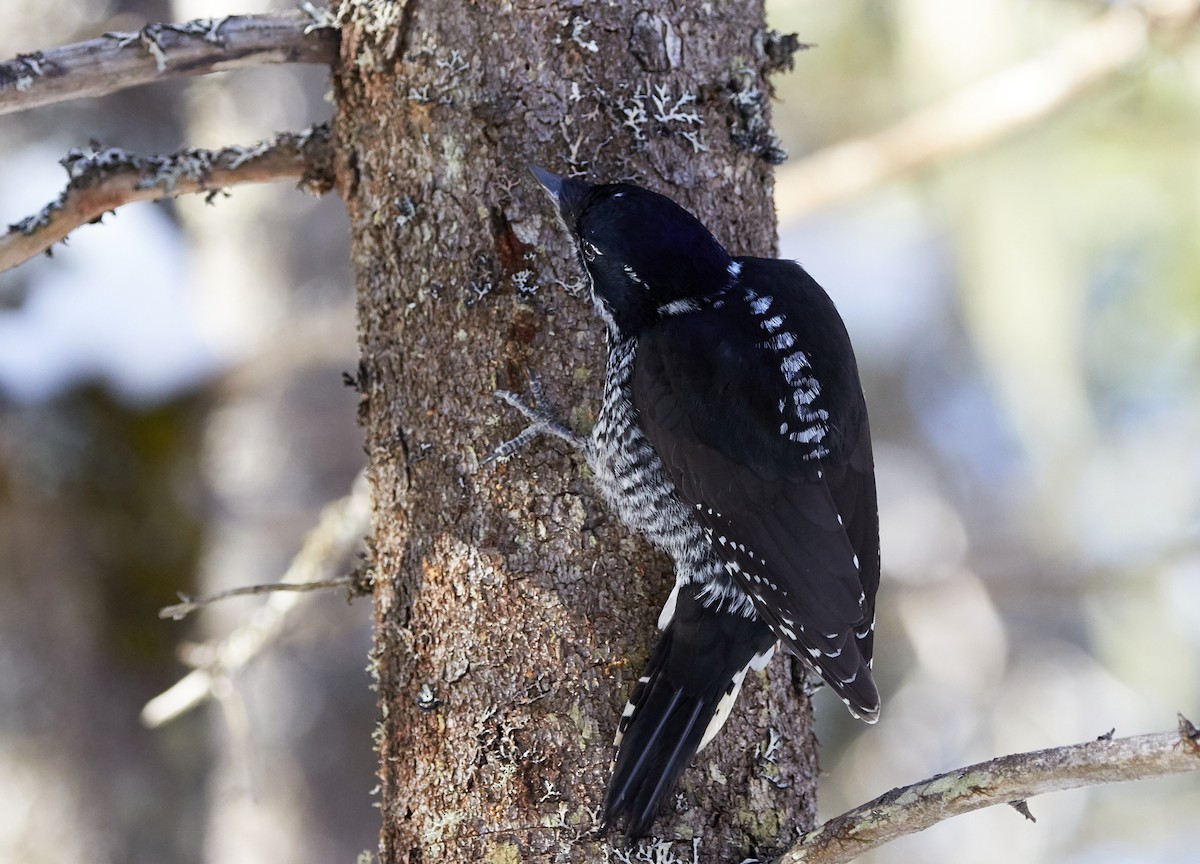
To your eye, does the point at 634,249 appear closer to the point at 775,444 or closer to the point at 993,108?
the point at 775,444

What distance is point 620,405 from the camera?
6.63ft

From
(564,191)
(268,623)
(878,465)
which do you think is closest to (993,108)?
(564,191)

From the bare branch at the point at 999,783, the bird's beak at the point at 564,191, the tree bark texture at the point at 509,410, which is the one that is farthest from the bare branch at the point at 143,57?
the bare branch at the point at 999,783

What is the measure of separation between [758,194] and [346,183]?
747mm

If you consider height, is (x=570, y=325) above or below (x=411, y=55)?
below

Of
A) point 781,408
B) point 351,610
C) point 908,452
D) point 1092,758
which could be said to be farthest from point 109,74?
point 908,452


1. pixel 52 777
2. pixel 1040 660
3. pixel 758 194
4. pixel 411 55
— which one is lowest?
pixel 1040 660

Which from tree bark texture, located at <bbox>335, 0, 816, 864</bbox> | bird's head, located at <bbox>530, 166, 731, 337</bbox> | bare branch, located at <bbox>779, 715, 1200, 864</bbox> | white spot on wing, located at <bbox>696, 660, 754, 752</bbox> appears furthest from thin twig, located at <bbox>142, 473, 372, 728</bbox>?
bare branch, located at <bbox>779, 715, 1200, 864</bbox>

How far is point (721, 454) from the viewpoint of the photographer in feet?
6.65

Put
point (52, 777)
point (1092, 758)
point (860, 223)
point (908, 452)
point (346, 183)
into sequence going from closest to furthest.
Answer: point (1092, 758) → point (346, 183) → point (52, 777) → point (860, 223) → point (908, 452)

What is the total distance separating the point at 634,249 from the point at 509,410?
0.39m

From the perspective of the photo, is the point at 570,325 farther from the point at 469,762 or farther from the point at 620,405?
the point at 469,762

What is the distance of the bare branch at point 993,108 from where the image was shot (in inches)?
171

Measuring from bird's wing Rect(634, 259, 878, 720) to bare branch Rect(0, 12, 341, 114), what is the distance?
0.84 meters
